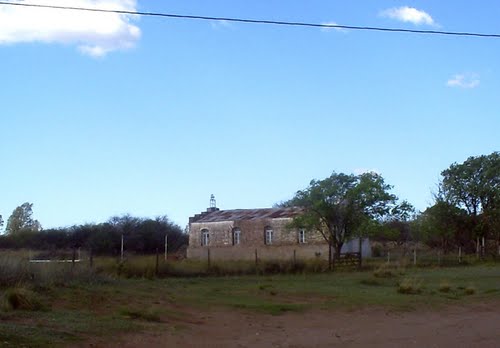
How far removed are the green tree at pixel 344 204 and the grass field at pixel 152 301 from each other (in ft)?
81.5

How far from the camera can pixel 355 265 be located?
46.5 meters

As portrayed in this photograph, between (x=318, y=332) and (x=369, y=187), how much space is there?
42167 millimetres

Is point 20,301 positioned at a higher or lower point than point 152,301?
higher

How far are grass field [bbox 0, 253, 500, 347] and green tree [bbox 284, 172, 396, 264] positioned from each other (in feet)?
81.5

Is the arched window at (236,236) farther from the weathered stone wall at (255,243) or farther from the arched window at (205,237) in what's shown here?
the arched window at (205,237)

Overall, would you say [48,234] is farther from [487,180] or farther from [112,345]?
[112,345]

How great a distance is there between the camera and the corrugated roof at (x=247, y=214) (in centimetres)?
6962

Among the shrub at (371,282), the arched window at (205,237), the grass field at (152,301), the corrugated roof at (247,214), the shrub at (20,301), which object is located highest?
the corrugated roof at (247,214)

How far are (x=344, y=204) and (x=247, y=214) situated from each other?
18.8 m

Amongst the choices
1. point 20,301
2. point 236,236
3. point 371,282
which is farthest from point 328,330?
point 236,236

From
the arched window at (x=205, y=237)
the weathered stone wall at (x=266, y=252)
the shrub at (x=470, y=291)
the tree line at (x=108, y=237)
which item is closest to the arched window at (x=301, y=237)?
the weathered stone wall at (x=266, y=252)

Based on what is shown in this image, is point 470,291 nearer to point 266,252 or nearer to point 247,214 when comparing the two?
point 266,252

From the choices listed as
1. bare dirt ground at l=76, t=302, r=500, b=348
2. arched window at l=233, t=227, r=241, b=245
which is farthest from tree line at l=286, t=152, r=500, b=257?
bare dirt ground at l=76, t=302, r=500, b=348

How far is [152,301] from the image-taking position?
19281 mm
